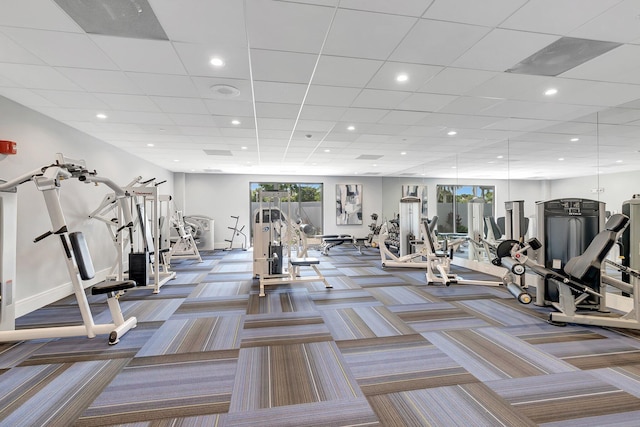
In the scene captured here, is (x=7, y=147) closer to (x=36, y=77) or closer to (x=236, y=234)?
(x=36, y=77)

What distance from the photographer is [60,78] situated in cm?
287

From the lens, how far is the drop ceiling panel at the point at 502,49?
2211 millimetres

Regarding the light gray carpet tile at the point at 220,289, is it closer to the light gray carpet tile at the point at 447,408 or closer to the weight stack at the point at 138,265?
the weight stack at the point at 138,265

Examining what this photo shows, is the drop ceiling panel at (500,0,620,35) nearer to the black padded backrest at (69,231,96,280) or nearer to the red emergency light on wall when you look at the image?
the black padded backrest at (69,231,96,280)

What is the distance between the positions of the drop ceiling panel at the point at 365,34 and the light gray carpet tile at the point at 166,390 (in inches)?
106

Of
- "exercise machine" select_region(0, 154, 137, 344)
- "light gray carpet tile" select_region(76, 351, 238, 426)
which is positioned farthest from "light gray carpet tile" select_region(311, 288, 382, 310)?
"exercise machine" select_region(0, 154, 137, 344)

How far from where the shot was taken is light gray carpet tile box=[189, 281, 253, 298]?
436 centimetres

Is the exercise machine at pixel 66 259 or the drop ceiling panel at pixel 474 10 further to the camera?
the exercise machine at pixel 66 259

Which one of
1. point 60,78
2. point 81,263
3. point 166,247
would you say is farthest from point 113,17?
point 166,247

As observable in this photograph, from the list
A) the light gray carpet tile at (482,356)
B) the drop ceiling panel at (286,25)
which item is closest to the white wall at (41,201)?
the drop ceiling panel at (286,25)

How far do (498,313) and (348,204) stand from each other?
7.37m

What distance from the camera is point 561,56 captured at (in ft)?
8.18

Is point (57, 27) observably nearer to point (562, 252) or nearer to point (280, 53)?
point (280, 53)

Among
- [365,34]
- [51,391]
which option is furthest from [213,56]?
[51,391]
